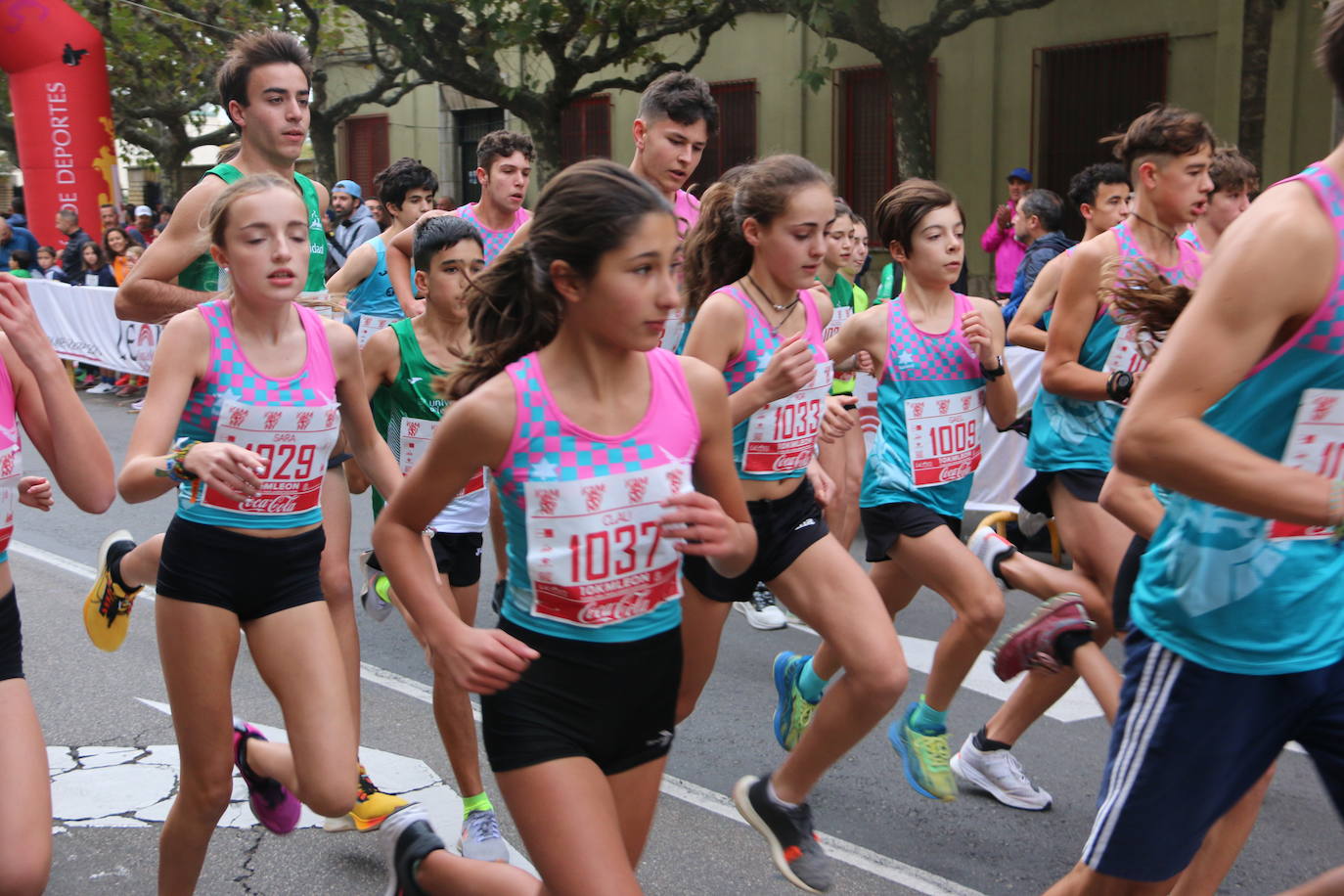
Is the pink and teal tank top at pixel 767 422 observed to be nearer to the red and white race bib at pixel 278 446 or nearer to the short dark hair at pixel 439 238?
the short dark hair at pixel 439 238

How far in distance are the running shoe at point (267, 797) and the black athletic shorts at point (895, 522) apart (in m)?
1.92

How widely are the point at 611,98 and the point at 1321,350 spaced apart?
21029mm

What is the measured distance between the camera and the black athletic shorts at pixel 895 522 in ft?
14.7

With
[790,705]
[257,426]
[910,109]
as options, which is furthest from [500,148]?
[910,109]

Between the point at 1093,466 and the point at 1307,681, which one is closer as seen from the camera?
the point at 1307,681

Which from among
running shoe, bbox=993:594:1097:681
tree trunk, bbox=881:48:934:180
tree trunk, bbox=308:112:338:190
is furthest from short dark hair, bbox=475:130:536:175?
tree trunk, bbox=308:112:338:190

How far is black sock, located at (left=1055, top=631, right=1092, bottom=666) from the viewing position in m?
3.65

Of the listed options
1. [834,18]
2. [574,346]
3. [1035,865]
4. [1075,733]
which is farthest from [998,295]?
[574,346]

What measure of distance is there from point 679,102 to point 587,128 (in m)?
18.5

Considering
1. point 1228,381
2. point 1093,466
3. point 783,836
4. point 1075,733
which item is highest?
point 1228,381

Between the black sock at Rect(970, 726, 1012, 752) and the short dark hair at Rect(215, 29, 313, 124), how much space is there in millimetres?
3215

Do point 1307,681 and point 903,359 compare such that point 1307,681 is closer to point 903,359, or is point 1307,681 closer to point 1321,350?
point 1321,350

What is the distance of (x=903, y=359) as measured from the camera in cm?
466

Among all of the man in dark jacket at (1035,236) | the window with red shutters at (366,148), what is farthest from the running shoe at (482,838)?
the window with red shutters at (366,148)
